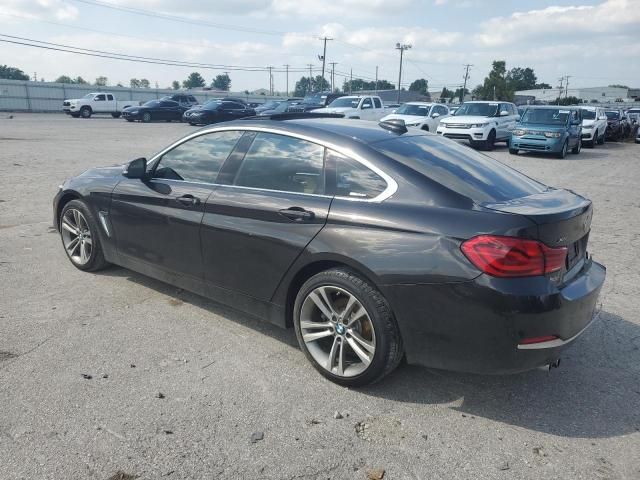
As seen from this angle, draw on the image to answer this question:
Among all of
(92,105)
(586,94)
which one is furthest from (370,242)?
(586,94)

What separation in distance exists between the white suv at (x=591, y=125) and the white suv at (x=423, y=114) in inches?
235

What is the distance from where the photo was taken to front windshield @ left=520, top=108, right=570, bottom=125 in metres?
18.5

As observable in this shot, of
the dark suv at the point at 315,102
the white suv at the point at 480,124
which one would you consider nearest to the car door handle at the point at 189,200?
the white suv at the point at 480,124

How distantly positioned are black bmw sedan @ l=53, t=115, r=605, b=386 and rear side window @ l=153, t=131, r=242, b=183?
0.01 m

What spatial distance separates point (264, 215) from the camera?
12.1 feet

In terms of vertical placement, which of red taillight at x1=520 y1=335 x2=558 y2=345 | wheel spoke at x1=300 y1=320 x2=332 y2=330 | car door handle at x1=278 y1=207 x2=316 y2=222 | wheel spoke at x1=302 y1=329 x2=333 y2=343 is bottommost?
wheel spoke at x1=302 y1=329 x2=333 y2=343

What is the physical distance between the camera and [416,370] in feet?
12.1

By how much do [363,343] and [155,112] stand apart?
35441 mm

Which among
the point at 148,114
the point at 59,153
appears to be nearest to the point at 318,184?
the point at 59,153

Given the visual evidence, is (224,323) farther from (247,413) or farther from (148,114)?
(148,114)

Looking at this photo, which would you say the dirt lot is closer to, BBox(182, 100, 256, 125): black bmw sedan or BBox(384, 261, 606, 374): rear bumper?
BBox(384, 261, 606, 374): rear bumper

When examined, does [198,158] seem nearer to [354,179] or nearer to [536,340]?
[354,179]

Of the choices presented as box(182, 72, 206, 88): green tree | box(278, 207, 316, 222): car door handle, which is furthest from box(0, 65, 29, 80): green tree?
box(278, 207, 316, 222): car door handle

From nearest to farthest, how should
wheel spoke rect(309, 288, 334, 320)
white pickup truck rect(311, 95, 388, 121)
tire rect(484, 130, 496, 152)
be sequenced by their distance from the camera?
wheel spoke rect(309, 288, 334, 320)
tire rect(484, 130, 496, 152)
white pickup truck rect(311, 95, 388, 121)
